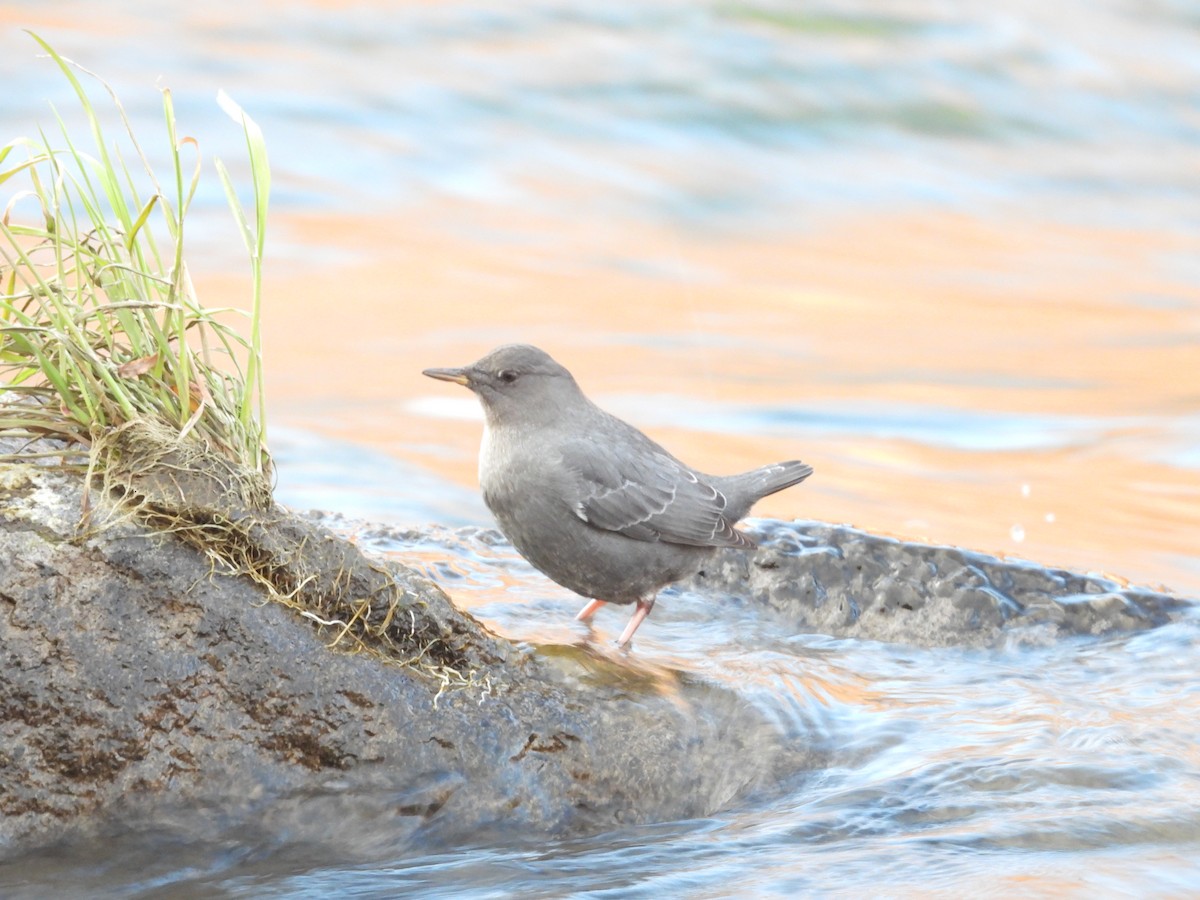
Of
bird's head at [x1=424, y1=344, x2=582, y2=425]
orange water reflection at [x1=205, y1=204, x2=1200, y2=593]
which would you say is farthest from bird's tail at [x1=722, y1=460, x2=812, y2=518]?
orange water reflection at [x1=205, y1=204, x2=1200, y2=593]

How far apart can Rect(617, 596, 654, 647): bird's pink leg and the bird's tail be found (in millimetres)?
560

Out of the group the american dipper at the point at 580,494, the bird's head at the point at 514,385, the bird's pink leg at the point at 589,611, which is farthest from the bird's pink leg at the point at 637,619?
the bird's head at the point at 514,385

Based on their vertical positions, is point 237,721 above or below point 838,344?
below

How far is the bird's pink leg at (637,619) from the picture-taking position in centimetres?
453

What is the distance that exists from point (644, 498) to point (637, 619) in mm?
407

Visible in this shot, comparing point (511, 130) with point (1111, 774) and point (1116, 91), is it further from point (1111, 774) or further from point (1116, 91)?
point (1111, 774)

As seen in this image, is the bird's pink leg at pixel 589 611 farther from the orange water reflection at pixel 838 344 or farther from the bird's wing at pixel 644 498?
the orange water reflection at pixel 838 344

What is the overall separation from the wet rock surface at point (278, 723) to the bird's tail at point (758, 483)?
1.38 metres

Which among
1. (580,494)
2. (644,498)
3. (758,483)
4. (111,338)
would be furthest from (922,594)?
(111,338)

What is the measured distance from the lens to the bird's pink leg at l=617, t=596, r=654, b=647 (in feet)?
14.9

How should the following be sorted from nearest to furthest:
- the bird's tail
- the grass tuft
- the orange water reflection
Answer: the grass tuft, the bird's tail, the orange water reflection

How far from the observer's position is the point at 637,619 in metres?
4.74

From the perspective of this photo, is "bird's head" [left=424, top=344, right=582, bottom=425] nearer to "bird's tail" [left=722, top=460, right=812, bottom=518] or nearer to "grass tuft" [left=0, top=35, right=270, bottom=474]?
"bird's tail" [left=722, top=460, right=812, bottom=518]

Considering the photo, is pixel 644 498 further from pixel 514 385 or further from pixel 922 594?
pixel 922 594
